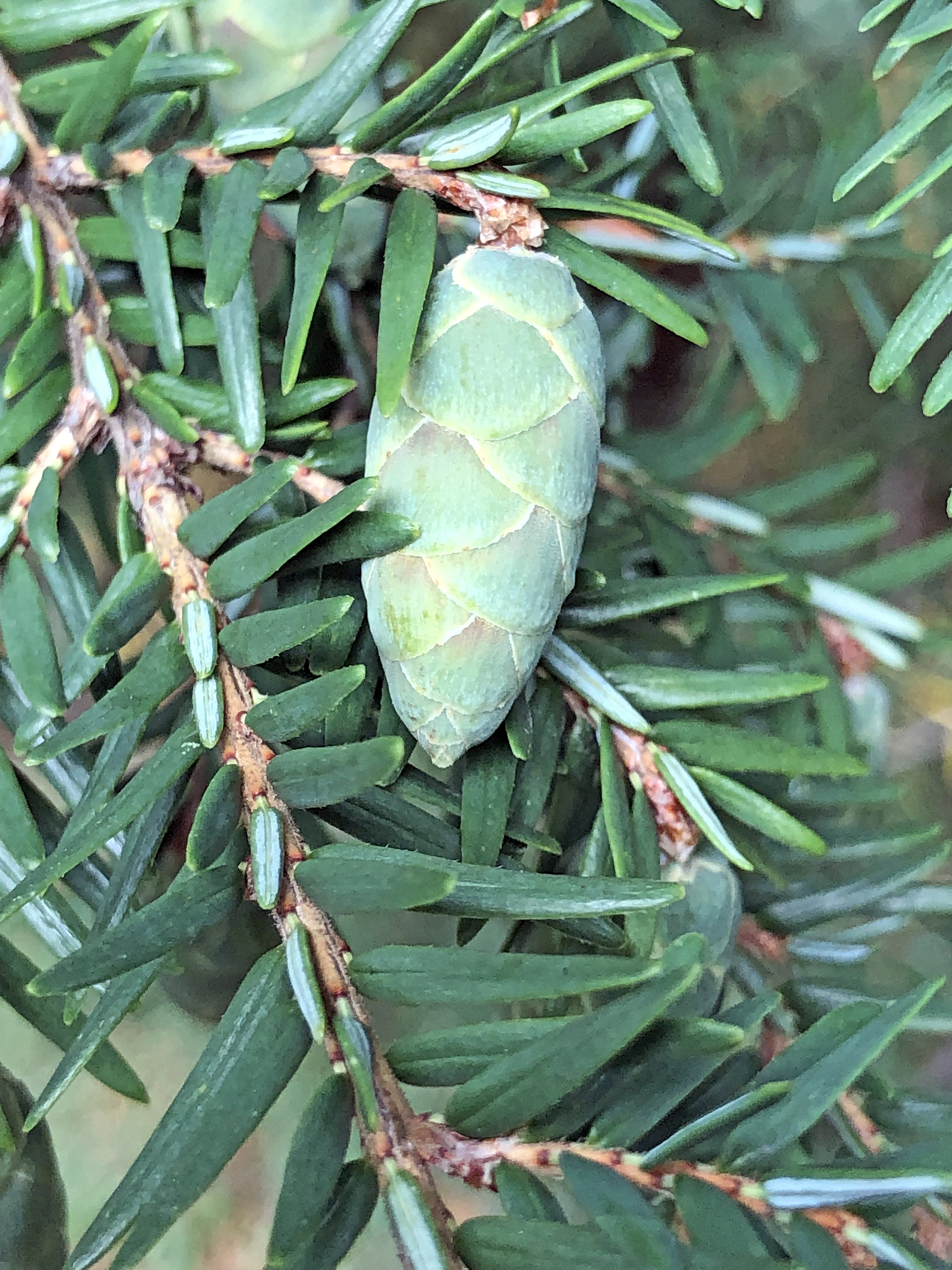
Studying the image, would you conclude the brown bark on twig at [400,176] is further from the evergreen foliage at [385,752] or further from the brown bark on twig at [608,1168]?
the brown bark on twig at [608,1168]

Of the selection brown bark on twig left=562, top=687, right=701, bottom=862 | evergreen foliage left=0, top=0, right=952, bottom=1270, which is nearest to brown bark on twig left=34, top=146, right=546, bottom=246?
evergreen foliage left=0, top=0, right=952, bottom=1270

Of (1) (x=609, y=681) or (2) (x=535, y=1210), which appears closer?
(2) (x=535, y=1210)

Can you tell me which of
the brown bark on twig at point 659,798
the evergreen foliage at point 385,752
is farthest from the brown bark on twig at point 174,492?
the brown bark on twig at point 659,798

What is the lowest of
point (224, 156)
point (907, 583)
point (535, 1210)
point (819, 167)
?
point (907, 583)

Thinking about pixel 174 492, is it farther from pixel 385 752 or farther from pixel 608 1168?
pixel 608 1168

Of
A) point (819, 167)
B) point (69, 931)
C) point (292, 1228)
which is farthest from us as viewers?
point (819, 167)

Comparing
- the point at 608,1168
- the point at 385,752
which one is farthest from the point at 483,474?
the point at 608,1168

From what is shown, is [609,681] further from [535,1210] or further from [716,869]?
[535,1210]

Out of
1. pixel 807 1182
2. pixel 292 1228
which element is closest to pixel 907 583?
pixel 807 1182
